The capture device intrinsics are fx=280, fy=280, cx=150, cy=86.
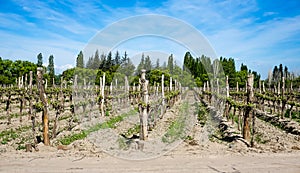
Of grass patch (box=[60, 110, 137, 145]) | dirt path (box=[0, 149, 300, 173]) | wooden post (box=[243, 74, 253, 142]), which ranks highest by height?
wooden post (box=[243, 74, 253, 142])

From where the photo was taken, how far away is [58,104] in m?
10.2

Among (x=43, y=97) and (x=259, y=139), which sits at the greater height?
(x=43, y=97)

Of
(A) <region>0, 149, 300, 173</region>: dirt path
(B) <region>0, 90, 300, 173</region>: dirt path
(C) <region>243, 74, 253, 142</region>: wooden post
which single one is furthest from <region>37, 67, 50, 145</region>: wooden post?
(C) <region>243, 74, 253, 142</region>: wooden post

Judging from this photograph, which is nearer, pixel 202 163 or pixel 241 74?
pixel 202 163

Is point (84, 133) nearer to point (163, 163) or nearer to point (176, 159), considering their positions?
point (176, 159)

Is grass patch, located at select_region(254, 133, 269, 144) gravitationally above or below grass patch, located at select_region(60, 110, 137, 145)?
below

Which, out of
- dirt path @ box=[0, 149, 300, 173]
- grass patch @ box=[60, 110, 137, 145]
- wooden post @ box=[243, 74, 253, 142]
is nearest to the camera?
dirt path @ box=[0, 149, 300, 173]

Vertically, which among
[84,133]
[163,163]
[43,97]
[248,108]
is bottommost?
[163,163]

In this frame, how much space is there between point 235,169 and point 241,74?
2051 inches

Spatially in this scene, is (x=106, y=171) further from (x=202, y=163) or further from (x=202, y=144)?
(x=202, y=144)

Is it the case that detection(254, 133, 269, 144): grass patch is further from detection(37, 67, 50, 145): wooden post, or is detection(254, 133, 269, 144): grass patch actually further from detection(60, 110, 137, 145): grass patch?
detection(37, 67, 50, 145): wooden post

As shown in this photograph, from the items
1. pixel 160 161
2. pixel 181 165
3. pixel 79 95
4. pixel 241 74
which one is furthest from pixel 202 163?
pixel 241 74

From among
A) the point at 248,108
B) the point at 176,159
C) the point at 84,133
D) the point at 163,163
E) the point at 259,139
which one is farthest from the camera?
the point at 84,133

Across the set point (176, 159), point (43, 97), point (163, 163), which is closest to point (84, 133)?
point (43, 97)
